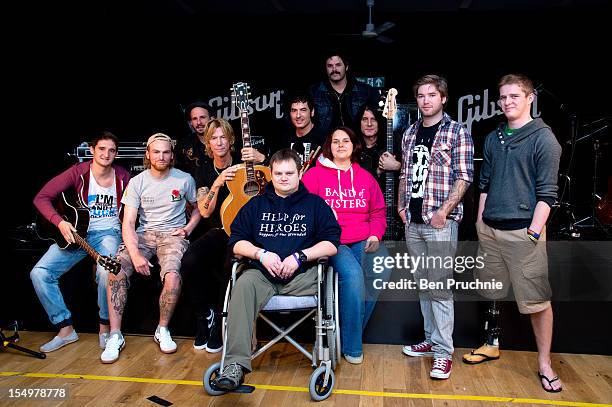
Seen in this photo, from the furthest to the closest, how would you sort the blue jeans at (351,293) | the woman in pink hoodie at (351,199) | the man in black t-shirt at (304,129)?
the man in black t-shirt at (304,129), the woman in pink hoodie at (351,199), the blue jeans at (351,293)

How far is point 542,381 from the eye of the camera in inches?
114

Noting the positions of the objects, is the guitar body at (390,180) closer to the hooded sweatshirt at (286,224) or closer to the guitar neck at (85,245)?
the hooded sweatshirt at (286,224)

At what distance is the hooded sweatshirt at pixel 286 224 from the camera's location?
2.99 meters

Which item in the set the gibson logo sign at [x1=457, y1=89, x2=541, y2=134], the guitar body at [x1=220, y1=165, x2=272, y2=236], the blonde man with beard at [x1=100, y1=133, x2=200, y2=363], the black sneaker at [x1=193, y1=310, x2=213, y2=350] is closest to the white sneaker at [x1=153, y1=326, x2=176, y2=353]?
the blonde man with beard at [x1=100, y1=133, x2=200, y2=363]

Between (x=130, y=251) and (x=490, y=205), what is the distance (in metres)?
2.24

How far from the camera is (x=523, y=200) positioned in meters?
2.82

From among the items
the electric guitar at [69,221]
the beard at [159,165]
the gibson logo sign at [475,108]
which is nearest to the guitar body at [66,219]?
the electric guitar at [69,221]

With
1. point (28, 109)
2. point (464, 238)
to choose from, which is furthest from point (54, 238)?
point (464, 238)

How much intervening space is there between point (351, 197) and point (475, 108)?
440cm

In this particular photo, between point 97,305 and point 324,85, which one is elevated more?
point 324,85

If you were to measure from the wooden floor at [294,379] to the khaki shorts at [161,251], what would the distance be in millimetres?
519

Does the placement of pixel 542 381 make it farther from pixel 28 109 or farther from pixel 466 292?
pixel 28 109

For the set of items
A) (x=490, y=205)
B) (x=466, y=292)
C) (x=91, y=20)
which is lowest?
(x=466, y=292)

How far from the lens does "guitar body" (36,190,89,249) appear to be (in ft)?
11.9
